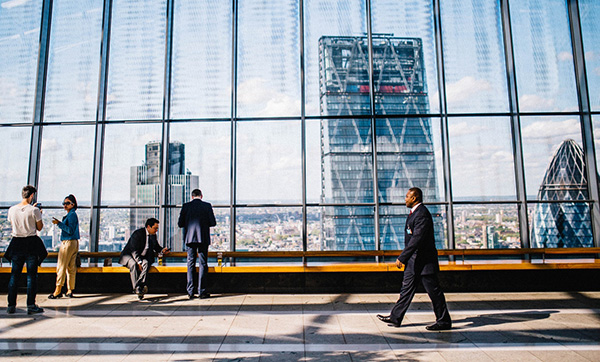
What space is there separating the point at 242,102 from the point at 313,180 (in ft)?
6.44

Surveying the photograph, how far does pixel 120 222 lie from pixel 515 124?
24.1 feet

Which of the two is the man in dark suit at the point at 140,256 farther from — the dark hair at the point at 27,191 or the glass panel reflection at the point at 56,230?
the glass panel reflection at the point at 56,230

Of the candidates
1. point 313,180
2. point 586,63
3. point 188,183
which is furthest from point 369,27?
point 188,183

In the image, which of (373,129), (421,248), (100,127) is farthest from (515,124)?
(100,127)

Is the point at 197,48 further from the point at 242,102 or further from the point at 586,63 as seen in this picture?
the point at 586,63

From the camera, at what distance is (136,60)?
7094 millimetres

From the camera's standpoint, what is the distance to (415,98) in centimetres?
681

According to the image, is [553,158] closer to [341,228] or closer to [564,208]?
[564,208]

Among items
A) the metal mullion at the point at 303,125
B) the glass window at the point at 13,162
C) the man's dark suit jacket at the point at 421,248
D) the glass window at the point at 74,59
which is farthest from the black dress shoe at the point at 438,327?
the glass window at the point at 13,162

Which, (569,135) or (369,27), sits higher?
(369,27)

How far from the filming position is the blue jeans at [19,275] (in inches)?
172

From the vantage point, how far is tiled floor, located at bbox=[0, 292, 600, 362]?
317cm

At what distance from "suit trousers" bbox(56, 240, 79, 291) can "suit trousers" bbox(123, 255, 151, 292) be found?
824 mm

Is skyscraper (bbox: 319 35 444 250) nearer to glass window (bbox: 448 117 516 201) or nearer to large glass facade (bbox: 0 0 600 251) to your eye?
large glass facade (bbox: 0 0 600 251)
